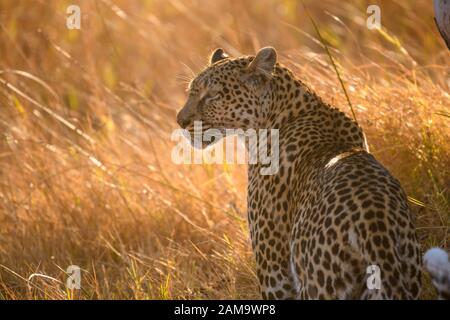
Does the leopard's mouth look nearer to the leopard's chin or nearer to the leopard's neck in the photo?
the leopard's chin

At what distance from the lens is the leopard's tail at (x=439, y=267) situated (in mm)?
4320

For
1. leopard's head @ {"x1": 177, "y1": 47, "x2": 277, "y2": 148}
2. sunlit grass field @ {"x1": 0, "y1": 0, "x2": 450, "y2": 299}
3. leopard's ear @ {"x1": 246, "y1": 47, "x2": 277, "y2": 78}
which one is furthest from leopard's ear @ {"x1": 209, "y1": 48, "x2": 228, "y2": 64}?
leopard's ear @ {"x1": 246, "y1": 47, "x2": 277, "y2": 78}

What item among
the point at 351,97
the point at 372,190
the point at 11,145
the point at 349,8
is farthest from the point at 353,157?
the point at 349,8

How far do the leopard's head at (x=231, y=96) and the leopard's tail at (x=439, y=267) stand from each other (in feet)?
6.05

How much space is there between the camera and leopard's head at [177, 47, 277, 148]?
590 cm

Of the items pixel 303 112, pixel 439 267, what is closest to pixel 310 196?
pixel 303 112

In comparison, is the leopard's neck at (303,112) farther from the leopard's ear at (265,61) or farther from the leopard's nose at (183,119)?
the leopard's nose at (183,119)

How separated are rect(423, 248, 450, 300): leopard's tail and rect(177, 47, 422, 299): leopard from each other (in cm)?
19

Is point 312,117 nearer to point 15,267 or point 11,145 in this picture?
point 15,267

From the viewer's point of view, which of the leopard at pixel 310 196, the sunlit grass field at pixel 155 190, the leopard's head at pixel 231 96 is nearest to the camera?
the leopard at pixel 310 196

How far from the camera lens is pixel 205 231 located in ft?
22.9

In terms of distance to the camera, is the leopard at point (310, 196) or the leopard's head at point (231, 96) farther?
the leopard's head at point (231, 96)

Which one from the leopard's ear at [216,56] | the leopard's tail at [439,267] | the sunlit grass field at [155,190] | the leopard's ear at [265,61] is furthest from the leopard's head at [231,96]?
the leopard's tail at [439,267]
